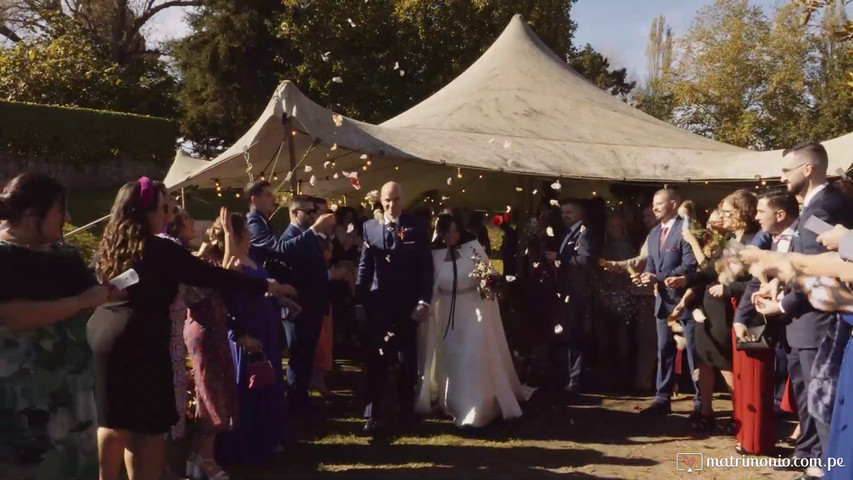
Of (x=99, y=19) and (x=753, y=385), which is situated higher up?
(x=99, y=19)

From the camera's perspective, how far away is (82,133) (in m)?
21.4

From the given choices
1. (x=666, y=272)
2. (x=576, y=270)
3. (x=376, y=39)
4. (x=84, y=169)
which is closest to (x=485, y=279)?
(x=666, y=272)

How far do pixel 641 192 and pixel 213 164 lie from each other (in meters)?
5.10

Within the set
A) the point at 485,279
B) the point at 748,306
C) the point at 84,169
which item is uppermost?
the point at 84,169

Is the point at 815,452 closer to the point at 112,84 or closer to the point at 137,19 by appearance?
the point at 112,84

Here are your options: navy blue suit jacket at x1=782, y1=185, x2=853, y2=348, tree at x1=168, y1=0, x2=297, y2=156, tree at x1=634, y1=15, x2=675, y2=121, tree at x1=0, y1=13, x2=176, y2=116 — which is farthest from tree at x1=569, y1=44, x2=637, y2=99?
navy blue suit jacket at x1=782, y1=185, x2=853, y2=348

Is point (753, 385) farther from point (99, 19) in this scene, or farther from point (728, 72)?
point (99, 19)

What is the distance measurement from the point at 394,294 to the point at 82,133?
726 inches

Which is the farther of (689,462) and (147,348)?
(689,462)

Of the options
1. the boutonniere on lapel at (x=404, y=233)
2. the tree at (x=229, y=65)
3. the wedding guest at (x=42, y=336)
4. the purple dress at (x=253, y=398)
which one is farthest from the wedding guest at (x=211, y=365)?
the tree at (x=229, y=65)

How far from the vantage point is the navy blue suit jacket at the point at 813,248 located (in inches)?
158

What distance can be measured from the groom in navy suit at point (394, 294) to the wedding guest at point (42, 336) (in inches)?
123

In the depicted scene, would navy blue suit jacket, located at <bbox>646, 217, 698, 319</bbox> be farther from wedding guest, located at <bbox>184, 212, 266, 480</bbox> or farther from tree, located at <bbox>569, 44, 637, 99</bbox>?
tree, located at <bbox>569, 44, 637, 99</bbox>

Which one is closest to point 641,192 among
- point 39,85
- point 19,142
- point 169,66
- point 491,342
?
point 491,342
